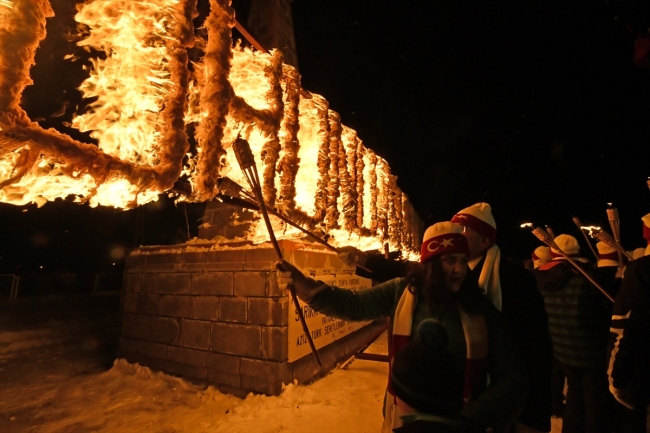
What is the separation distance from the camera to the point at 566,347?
371 cm

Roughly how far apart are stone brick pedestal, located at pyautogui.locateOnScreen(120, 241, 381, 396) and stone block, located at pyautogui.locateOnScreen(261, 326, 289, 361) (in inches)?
0.5

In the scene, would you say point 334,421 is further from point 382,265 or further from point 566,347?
point 566,347

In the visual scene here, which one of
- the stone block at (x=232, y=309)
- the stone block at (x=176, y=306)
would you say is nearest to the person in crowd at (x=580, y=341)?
the stone block at (x=232, y=309)

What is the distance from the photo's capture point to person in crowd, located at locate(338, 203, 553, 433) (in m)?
2.28

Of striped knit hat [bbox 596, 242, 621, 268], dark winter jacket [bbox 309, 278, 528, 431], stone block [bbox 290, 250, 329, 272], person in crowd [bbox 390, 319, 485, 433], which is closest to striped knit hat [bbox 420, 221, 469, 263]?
dark winter jacket [bbox 309, 278, 528, 431]

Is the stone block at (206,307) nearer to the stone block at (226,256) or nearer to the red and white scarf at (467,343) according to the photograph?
the stone block at (226,256)

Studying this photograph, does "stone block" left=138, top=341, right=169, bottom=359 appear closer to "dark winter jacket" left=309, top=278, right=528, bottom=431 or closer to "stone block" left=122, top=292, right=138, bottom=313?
"stone block" left=122, top=292, right=138, bottom=313

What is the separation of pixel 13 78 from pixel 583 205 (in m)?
44.7

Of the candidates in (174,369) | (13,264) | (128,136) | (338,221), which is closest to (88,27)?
(128,136)

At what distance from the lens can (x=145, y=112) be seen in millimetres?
2824

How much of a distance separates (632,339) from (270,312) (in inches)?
145

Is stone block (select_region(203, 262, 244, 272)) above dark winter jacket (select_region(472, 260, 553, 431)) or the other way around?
above

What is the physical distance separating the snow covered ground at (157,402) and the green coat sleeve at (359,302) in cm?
207

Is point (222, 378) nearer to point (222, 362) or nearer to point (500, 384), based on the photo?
point (222, 362)
